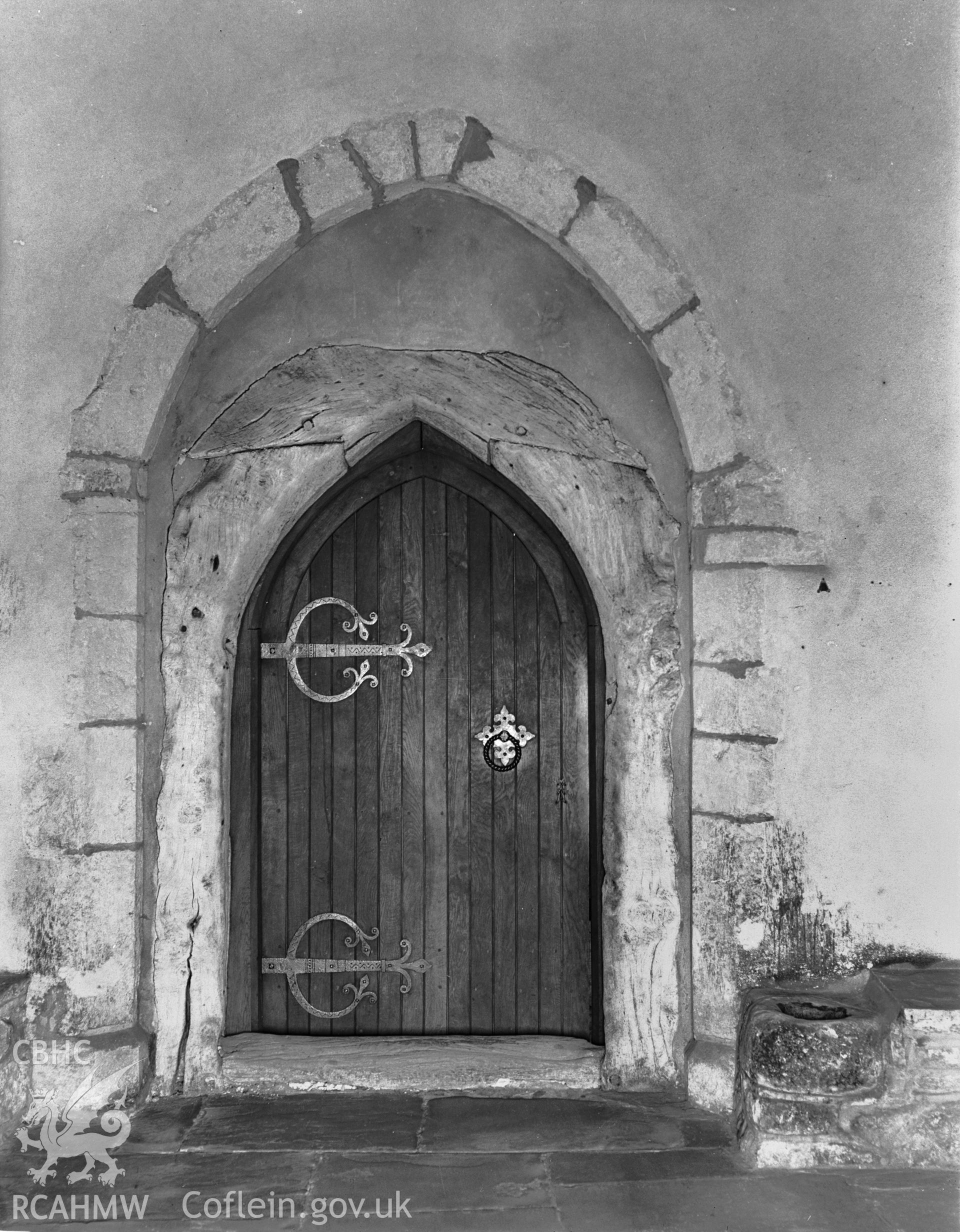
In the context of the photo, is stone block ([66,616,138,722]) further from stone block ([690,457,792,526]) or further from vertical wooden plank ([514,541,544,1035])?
stone block ([690,457,792,526])

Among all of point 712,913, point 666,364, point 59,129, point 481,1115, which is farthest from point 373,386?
point 481,1115

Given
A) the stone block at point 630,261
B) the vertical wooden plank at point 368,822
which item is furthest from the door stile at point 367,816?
the stone block at point 630,261

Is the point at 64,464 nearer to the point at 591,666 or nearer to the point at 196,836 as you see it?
the point at 196,836

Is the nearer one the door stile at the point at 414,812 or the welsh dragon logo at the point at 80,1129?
the welsh dragon logo at the point at 80,1129

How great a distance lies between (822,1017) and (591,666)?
3.87ft

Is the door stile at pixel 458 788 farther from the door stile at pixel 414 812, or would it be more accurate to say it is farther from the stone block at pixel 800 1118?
the stone block at pixel 800 1118

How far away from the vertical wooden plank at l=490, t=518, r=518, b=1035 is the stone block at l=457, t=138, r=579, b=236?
1.06 m

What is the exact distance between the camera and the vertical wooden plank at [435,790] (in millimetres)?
3109

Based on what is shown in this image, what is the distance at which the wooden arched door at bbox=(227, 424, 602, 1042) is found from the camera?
10.2 ft

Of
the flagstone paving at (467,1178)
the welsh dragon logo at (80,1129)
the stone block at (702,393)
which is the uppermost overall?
the stone block at (702,393)

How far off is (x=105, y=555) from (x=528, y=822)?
150cm

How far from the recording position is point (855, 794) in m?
2.59

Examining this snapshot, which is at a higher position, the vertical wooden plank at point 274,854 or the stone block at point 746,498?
the stone block at point 746,498

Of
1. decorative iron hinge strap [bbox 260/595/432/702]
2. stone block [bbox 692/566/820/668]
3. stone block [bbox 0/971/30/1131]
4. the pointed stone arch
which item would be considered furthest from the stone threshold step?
stone block [bbox 692/566/820/668]
